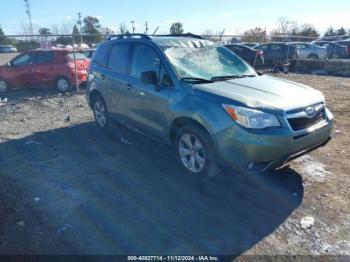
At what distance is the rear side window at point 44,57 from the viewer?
11.1 metres

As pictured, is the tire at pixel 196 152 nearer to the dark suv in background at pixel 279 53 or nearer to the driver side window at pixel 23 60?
the driver side window at pixel 23 60

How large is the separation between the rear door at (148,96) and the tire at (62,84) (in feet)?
22.0

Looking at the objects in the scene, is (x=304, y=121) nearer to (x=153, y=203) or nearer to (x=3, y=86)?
(x=153, y=203)

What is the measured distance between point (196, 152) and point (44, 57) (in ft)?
29.4

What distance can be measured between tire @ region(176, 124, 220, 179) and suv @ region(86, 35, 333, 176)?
0.04 ft

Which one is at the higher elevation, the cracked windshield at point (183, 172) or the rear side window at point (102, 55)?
the rear side window at point (102, 55)

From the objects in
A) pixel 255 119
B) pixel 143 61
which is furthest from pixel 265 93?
pixel 143 61

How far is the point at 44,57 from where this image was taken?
11102mm

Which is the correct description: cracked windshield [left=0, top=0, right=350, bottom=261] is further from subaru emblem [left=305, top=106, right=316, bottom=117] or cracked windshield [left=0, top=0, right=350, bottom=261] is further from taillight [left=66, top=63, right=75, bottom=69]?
taillight [left=66, top=63, right=75, bottom=69]

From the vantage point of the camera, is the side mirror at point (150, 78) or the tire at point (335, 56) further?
the tire at point (335, 56)

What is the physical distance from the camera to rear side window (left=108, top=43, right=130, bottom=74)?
5375mm

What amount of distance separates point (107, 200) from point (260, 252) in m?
1.93

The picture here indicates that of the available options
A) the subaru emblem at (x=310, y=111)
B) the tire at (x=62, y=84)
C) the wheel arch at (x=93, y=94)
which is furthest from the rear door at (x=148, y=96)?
the tire at (x=62, y=84)

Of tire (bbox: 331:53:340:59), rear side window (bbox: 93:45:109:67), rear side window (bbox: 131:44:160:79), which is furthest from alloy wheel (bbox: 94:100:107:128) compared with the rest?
tire (bbox: 331:53:340:59)
